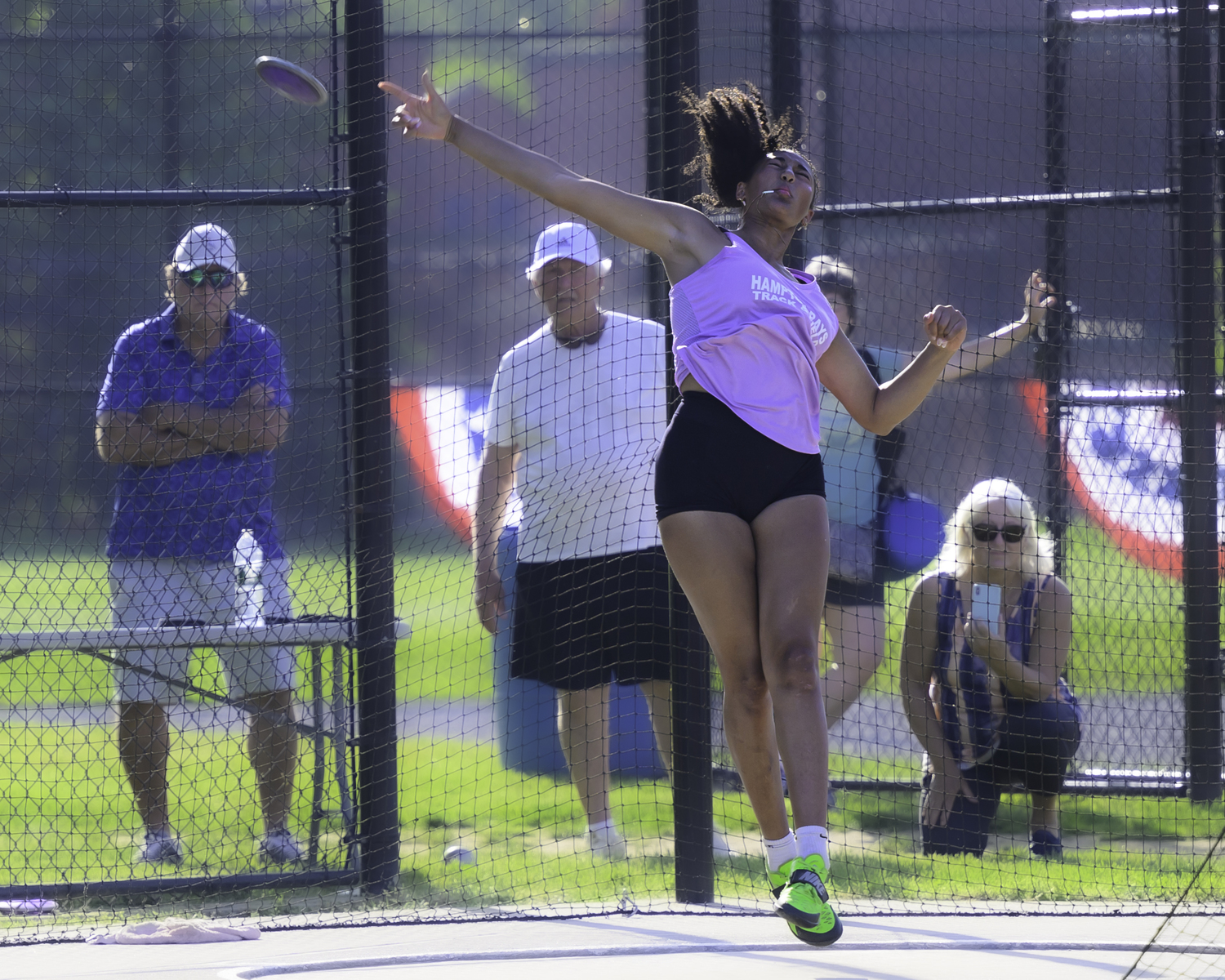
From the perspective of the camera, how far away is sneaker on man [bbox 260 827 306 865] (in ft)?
16.7

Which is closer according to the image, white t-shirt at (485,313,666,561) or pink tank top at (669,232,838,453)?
pink tank top at (669,232,838,453)

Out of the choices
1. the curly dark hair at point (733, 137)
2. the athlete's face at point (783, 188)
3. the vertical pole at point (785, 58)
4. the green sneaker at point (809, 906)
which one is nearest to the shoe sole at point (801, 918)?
the green sneaker at point (809, 906)

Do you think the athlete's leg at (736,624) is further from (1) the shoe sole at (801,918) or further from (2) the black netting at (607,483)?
(1) the shoe sole at (801,918)

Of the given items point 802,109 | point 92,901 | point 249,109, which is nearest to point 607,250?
point 249,109

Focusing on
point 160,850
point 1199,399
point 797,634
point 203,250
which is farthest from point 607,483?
point 1199,399

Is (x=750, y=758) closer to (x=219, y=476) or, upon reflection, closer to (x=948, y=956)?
(x=948, y=956)

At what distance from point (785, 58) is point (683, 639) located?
2.33 meters

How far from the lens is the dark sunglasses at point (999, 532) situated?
5.45 metres

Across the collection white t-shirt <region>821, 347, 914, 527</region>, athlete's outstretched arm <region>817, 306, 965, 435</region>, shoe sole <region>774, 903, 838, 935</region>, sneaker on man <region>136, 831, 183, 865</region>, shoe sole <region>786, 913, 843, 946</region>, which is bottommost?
sneaker on man <region>136, 831, 183, 865</region>

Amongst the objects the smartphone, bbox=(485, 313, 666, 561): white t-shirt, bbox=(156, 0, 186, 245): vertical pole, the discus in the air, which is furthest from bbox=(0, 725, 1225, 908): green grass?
the discus in the air

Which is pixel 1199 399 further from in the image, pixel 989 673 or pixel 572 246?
pixel 572 246

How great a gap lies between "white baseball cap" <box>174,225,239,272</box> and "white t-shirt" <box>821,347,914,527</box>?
2.44 metres

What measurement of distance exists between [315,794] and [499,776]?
1.84 metres

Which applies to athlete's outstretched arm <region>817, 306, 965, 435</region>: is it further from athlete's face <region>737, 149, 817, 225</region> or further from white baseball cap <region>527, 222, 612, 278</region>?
white baseball cap <region>527, 222, 612, 278</region>
